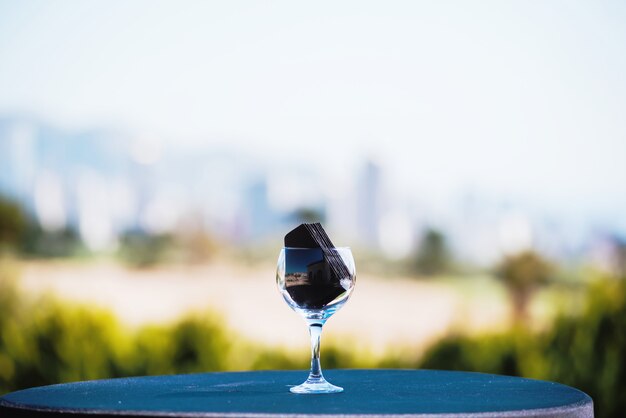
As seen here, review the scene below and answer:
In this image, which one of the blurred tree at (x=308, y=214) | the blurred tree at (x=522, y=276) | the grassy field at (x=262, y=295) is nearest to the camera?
the grassy field at (x=262, y=295)

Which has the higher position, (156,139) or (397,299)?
(156,139)

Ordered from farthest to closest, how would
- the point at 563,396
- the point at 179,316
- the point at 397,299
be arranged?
the point at 397,299 < the point at 179,316 < the point at 563,396

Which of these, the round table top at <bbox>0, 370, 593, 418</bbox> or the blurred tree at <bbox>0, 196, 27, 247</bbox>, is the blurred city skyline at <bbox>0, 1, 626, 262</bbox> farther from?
the round table top at <bbox>0, 370, 593, 418</bbox>

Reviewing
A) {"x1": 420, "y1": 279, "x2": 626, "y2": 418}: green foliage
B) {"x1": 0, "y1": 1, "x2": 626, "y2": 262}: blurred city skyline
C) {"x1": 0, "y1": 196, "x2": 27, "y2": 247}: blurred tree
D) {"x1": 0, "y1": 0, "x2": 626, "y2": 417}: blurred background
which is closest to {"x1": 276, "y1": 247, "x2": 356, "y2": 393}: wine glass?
{"x1": 420, "y1": 279, "x2": 626, "y2": 418}: green foliage

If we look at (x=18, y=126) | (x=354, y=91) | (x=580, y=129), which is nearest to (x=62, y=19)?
(x=18, y=126)

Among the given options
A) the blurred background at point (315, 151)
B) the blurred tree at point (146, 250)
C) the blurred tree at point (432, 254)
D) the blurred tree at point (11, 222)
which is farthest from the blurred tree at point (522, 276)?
the blurred tree at point (11, 222)

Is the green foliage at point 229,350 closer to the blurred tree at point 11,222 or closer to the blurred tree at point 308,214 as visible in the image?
the blurred tree at point 11,222

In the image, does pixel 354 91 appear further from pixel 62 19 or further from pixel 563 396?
pixel 563 396
